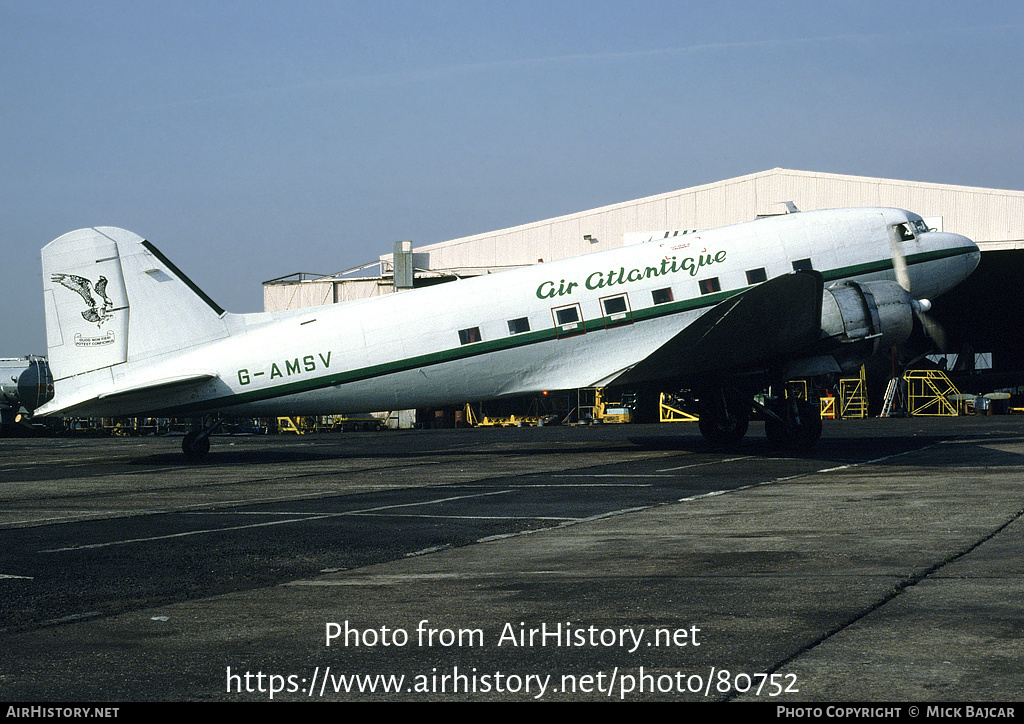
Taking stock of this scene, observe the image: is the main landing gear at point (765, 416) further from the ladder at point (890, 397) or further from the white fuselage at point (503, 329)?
the ladder at point (890, 397)

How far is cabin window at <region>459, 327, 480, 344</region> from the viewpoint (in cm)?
2453

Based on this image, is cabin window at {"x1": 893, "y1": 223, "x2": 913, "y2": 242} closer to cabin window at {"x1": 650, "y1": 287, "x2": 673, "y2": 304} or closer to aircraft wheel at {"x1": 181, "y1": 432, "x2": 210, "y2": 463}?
cabin window at {"x1": 650, "y1": 287, "x2": 673, "y2": 304}

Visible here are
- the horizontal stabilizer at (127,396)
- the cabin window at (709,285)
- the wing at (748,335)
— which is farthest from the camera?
the cabin window at (709,285)

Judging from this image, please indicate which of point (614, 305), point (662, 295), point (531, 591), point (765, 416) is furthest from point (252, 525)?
point (765, 416)

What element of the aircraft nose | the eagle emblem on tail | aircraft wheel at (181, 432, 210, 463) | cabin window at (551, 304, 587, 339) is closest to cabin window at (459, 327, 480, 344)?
cabin window at (551, 304, 587, 339)

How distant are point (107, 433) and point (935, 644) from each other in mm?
59703

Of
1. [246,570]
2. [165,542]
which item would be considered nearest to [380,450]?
[165,542]

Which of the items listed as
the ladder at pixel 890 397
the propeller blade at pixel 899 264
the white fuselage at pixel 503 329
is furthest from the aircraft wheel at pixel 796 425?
the ladder at pixel 890 397

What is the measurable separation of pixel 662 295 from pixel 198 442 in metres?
12.6

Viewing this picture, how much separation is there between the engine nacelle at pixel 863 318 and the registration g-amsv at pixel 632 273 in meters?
3.20

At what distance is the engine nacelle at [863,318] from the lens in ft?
74.8

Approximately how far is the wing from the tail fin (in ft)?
36.2

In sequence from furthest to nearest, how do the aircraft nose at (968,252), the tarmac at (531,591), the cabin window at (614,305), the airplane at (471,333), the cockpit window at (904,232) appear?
1. the aircraft nose at (968,252)
2. the cockpit window at (904,232)
3. the cabin window at (614,305)
4. the airplane at (471,333)
5. the tarmac at (531,591)

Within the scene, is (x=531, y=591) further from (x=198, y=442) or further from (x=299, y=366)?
(x=198, y=442)
